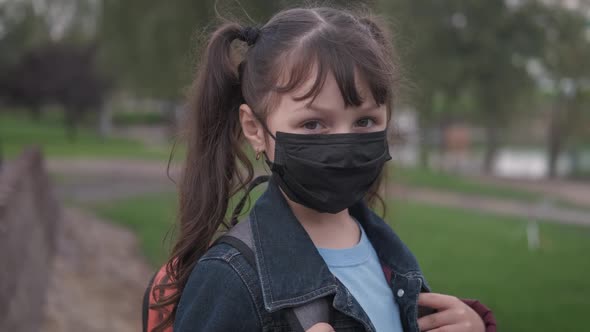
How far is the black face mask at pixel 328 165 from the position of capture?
1.59 meters

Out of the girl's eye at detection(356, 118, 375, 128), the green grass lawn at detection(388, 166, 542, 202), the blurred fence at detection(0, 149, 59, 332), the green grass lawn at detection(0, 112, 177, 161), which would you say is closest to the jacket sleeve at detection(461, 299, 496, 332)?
the girl's eye at detection(356, 118, 375, 128)

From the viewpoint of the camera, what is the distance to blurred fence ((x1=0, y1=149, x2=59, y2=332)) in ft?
11.5

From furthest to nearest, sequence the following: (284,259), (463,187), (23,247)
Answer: (463,187) → (23,247) → (284,259)

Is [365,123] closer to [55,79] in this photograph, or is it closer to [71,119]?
[55,79]

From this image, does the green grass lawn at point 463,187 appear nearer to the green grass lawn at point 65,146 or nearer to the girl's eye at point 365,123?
the green grass lawn at point 65,146

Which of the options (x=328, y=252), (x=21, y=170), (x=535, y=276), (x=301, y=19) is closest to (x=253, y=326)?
(x=328, y=252)

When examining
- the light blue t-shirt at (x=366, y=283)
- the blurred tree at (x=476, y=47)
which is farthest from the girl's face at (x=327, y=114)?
the blurred tree at (x=476, y=47)

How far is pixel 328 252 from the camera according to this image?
1.65 meters

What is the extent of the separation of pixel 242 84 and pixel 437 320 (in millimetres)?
767

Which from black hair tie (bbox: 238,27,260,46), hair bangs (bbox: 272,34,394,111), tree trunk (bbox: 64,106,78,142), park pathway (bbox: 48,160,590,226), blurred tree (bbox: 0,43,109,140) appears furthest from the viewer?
tree trunk (bbox: 64,106,78,142)

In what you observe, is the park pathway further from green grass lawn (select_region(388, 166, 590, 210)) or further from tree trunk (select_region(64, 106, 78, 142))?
tree trunk (select_region(64, 106, 78, 142))

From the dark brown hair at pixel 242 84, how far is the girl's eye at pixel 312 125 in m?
0.07

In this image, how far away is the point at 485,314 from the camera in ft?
5.77

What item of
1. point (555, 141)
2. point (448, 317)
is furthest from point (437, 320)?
point (555, 141)
